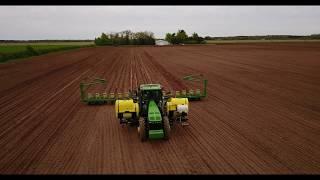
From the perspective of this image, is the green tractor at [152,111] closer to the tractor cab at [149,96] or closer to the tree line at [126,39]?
the tractor cab at [149,96]

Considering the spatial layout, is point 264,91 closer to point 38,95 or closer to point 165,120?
point 165,120

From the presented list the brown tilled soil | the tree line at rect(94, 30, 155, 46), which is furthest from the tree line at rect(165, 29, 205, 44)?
the brown tilled soil

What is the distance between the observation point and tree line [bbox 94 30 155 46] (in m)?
127

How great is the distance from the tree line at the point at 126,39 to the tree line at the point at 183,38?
8669mm

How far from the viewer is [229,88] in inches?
838

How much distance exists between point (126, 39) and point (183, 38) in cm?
2313

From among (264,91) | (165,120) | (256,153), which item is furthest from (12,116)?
(264,91)

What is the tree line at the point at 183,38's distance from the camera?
12656 centimetres

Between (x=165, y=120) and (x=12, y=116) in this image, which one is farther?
(x=12, y=116)

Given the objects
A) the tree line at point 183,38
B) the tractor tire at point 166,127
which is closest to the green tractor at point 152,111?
the tractor tire at point 166,127

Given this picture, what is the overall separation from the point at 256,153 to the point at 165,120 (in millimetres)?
2953

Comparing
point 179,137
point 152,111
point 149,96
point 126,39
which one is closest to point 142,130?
point 152,111

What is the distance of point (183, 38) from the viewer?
13262 centimetres
